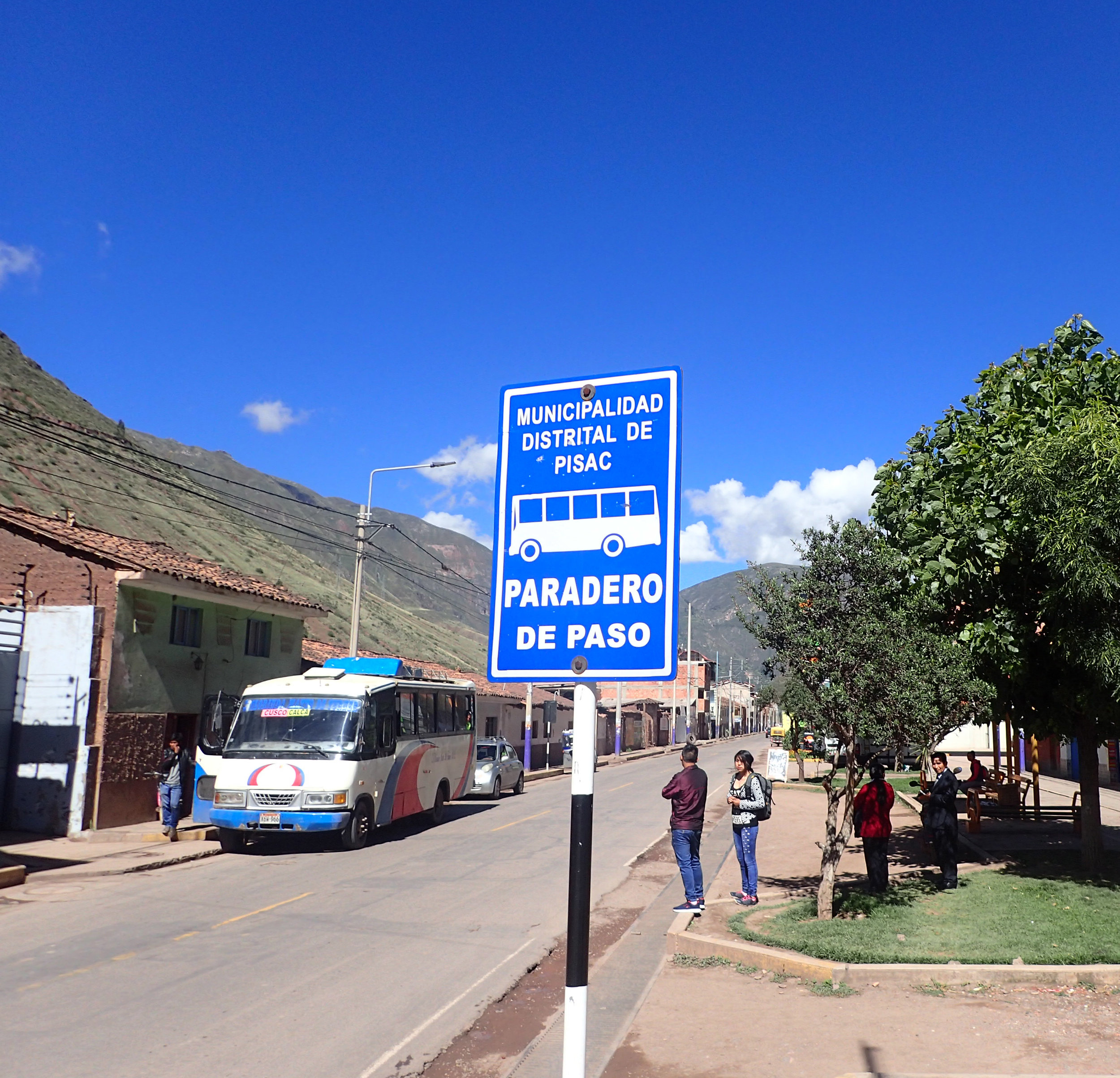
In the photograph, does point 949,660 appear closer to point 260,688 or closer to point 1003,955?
point 1003,955

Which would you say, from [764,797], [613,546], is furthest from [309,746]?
[613,546]

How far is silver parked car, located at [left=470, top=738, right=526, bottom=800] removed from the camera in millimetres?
27469

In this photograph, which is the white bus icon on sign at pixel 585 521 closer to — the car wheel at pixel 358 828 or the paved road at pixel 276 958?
the paved road at pixel 276 958

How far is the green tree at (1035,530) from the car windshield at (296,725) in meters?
9.35

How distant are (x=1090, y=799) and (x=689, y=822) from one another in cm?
564

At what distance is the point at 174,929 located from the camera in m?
10.2

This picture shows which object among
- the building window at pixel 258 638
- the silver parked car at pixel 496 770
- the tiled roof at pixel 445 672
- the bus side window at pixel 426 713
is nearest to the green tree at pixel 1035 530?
the bus side window at pixel 426 713

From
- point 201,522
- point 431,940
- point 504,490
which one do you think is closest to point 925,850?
point 431,940

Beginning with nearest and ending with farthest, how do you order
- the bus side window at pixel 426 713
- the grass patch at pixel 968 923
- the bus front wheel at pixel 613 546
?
the bus front wheel at pixel 613 546 < the grass patch at pixel 968 923 < the bus side window at pixel 426 713

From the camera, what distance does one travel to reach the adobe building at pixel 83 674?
697 inches

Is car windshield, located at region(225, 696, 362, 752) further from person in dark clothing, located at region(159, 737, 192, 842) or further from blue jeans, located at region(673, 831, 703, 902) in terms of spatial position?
blue jeans, located at region(673, 831, 703, 902)

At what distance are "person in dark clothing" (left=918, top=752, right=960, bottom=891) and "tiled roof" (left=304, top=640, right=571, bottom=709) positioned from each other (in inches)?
493

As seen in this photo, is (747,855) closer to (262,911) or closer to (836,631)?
(836,631)

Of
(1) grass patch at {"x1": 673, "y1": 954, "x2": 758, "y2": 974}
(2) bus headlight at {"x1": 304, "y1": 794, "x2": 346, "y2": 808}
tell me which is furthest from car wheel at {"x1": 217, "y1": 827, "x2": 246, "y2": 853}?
(1) grass patch at {"x1": 673, "y1": 954, "x2": 758, "y2": 974}
